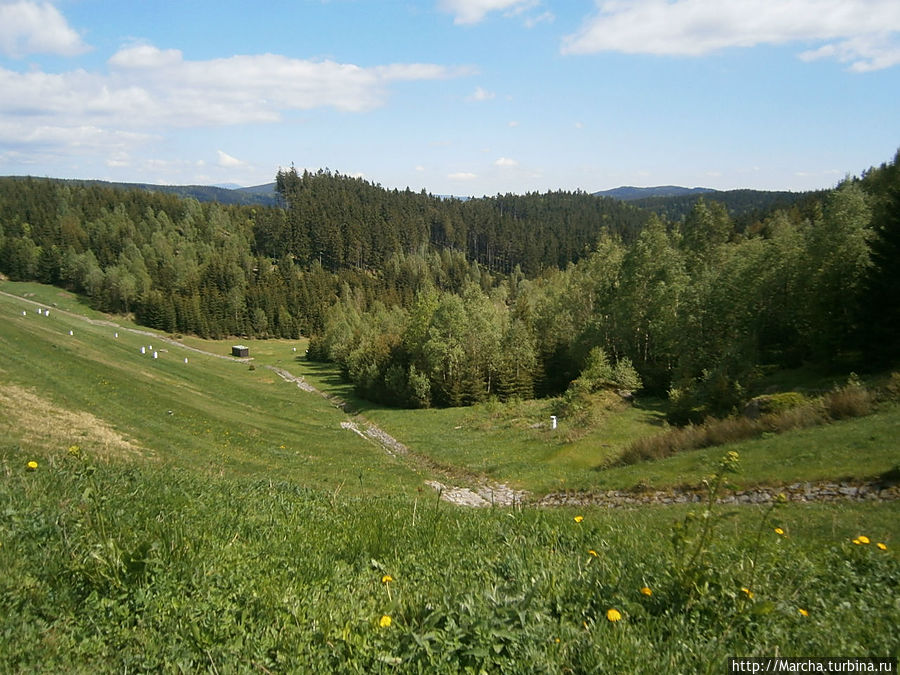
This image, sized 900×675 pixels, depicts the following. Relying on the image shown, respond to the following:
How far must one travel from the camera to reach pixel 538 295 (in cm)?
7175

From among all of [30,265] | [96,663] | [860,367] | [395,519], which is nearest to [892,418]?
[860,367]

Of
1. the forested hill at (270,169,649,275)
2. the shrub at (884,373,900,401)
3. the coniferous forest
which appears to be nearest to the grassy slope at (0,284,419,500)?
the coniferous forest

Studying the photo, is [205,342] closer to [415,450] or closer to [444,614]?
[415,450]

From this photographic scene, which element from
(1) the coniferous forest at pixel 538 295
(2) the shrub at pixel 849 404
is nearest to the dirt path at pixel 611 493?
(2) the shrub at pixel 849 404

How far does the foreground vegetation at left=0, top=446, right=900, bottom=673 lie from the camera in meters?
3.62

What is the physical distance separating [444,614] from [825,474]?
15.0 m

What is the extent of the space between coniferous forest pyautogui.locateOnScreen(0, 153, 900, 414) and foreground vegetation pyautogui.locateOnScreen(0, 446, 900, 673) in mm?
26469

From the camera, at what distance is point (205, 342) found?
104250mm

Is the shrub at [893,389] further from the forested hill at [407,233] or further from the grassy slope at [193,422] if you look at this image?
the forested hill at [407,233]

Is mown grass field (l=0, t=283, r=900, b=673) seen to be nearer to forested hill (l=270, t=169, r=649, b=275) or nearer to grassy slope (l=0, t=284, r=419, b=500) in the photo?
grassy slope (l=0, t=284, r=419, b=500)

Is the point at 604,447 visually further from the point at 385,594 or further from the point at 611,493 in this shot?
the point at 385,594

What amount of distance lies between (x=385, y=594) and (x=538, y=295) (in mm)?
69184

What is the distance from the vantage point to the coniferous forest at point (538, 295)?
32625 millimetres

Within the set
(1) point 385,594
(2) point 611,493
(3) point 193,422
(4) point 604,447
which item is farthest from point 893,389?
(3) point 193,422
